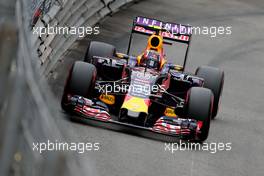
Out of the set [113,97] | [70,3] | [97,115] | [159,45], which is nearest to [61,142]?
[97,115]

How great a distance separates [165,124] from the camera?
11.8 m

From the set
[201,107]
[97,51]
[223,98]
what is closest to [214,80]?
[201,107]

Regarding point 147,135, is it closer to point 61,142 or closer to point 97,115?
point 97,115

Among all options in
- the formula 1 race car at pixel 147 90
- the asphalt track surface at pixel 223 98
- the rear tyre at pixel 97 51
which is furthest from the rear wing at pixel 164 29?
the asphalt track surface at pixel 223 98

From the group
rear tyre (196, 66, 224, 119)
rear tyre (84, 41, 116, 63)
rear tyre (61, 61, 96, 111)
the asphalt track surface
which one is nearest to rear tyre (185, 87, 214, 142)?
the asphalt track surface

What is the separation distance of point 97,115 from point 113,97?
2.91ft

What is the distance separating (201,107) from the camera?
11984mm

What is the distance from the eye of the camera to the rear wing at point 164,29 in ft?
44.8

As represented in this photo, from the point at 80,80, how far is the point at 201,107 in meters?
1.76

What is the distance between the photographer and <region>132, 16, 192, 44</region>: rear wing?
13664 millimetres

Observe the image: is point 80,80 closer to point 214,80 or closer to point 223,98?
point 214,80

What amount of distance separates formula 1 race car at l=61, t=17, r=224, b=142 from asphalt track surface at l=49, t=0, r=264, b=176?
0.28m
